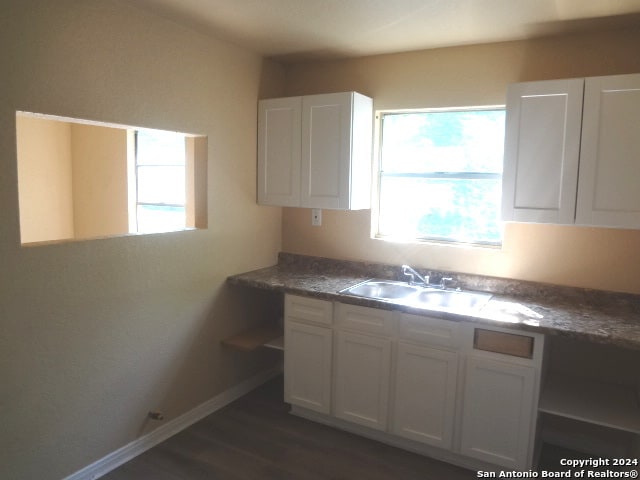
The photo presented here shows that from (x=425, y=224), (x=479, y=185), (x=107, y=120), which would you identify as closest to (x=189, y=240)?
(x=107, y=120)

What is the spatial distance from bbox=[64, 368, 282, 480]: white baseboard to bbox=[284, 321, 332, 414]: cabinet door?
0.47m

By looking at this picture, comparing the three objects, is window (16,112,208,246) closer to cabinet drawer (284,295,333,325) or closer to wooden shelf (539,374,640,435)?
cabinet drawer (284,295,333,325)

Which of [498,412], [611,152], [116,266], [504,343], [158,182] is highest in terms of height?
[611,152]

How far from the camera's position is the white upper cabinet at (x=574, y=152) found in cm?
224

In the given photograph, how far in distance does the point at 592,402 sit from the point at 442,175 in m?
1.50

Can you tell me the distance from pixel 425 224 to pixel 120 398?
209 centimetres

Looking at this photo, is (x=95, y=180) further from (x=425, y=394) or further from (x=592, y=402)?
(x=592, y=402)

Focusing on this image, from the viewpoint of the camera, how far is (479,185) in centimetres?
293

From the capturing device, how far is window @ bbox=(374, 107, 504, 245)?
9.48 ft

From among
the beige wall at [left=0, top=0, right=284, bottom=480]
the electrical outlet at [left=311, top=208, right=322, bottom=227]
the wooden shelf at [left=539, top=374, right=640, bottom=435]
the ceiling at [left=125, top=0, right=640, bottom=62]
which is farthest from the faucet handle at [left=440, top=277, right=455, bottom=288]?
the ceiling at [left=125, top=0, right=640, bottom=62]

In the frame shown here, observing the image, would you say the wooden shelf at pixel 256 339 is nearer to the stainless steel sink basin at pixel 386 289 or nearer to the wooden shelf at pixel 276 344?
the wooden shelf at pixel 276 344

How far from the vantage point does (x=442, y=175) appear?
118 inches

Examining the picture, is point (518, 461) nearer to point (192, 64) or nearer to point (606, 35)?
point (606, 35)

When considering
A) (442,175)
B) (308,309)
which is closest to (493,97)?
(442,175)
